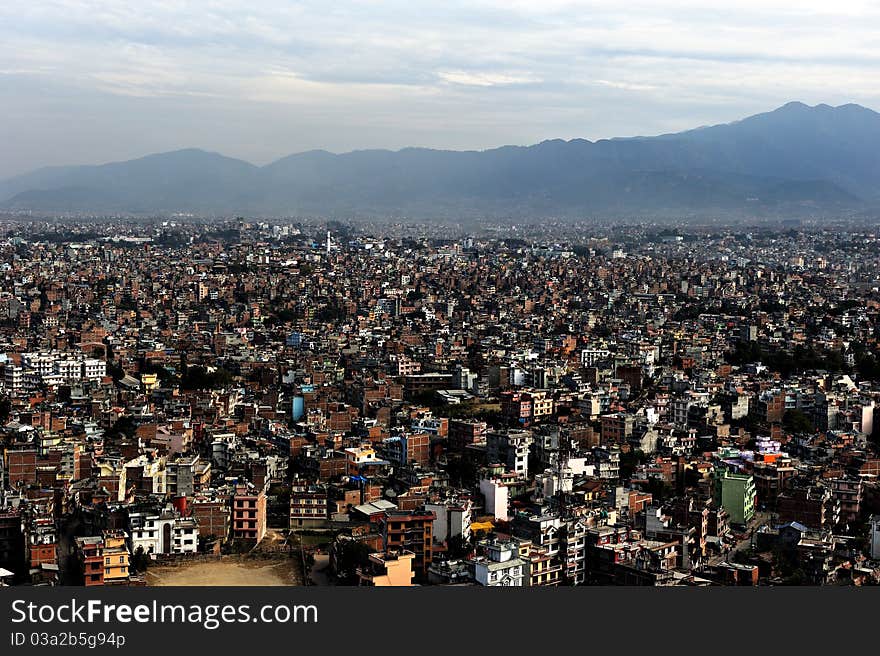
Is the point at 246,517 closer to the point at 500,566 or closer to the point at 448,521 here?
the point at 448,521

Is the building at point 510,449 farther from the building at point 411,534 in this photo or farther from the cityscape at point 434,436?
the building at point 411,534

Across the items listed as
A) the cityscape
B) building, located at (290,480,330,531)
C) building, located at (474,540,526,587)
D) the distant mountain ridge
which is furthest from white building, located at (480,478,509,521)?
the distant mountain ridge

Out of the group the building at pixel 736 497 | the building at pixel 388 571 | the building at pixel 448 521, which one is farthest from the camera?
the building at pixel 736 497

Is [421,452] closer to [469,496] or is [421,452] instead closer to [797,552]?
[469,496]

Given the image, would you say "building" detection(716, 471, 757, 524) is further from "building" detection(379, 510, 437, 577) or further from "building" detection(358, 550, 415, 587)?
"building" detection(358, 550, 415, 587)

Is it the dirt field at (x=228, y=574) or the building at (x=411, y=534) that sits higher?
the building at (x=411, y=534)

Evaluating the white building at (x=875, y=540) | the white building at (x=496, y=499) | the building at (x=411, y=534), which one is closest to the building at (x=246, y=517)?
the building at (x=411, y=534)

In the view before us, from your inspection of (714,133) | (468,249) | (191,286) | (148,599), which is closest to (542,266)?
(468,249)
